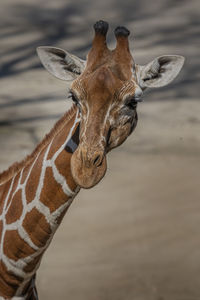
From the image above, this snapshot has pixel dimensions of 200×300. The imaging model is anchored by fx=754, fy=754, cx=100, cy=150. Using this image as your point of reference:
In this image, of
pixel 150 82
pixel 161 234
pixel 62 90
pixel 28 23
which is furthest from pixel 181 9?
pixel 150 82

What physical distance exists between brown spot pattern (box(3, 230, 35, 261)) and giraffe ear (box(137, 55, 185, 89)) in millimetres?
1139

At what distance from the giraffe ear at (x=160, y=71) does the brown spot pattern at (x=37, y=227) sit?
0.95 m

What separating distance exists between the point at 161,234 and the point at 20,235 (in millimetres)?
2562

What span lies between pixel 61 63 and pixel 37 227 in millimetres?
960

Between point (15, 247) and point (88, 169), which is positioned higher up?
point (88, 169)

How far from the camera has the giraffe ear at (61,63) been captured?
429cm

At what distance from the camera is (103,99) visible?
12.8 ft

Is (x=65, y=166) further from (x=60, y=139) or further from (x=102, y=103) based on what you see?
(x=102, y=103)

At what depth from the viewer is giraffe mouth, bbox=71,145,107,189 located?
3768 mm

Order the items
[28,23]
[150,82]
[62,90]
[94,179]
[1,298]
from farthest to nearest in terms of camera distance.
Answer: [28,23]
[62,90]
[1,298]
[150,82]
[94,179]

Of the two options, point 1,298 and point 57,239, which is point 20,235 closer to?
point 1,298

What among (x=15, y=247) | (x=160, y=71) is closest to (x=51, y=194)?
(x=15, y=247)

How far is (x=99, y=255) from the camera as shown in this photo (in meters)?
6.44

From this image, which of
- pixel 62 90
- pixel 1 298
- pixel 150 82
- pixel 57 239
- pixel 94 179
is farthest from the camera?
pixel 62 90
